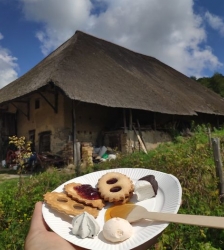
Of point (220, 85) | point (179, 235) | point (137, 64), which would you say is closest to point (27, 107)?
point (137, 64)

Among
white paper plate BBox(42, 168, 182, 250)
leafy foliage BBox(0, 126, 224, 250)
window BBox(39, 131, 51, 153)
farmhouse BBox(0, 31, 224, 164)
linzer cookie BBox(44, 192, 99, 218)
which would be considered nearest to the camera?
white paper plate BBox(42, 168, 182, 250)

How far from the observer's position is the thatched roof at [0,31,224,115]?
10.2m

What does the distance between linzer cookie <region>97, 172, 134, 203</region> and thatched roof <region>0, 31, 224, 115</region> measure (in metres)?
7.44

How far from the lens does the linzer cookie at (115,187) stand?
1.70 m

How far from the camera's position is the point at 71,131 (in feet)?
36.6

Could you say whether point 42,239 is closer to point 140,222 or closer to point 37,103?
point 140,222

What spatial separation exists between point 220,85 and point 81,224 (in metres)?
33.8

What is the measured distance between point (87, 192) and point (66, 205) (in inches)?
8.9

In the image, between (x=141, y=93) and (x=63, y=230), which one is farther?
(x=141, y=93)

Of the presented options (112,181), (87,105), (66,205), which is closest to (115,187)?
(112,181)

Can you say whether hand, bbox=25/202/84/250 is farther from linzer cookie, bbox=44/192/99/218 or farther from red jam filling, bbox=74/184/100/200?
red jam filling, bbox=74/184/100/200

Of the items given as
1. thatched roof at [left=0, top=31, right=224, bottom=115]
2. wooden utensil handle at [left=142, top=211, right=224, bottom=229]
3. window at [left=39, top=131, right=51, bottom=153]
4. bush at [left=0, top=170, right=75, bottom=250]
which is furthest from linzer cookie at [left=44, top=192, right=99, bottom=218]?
window at [left=39, top=131, right=51, bottom=153]

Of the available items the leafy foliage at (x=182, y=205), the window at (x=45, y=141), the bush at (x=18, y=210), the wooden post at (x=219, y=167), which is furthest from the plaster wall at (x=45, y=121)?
the wooden post at (x=219, y=167)

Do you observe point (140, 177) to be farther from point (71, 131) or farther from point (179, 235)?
point (71, 131)
